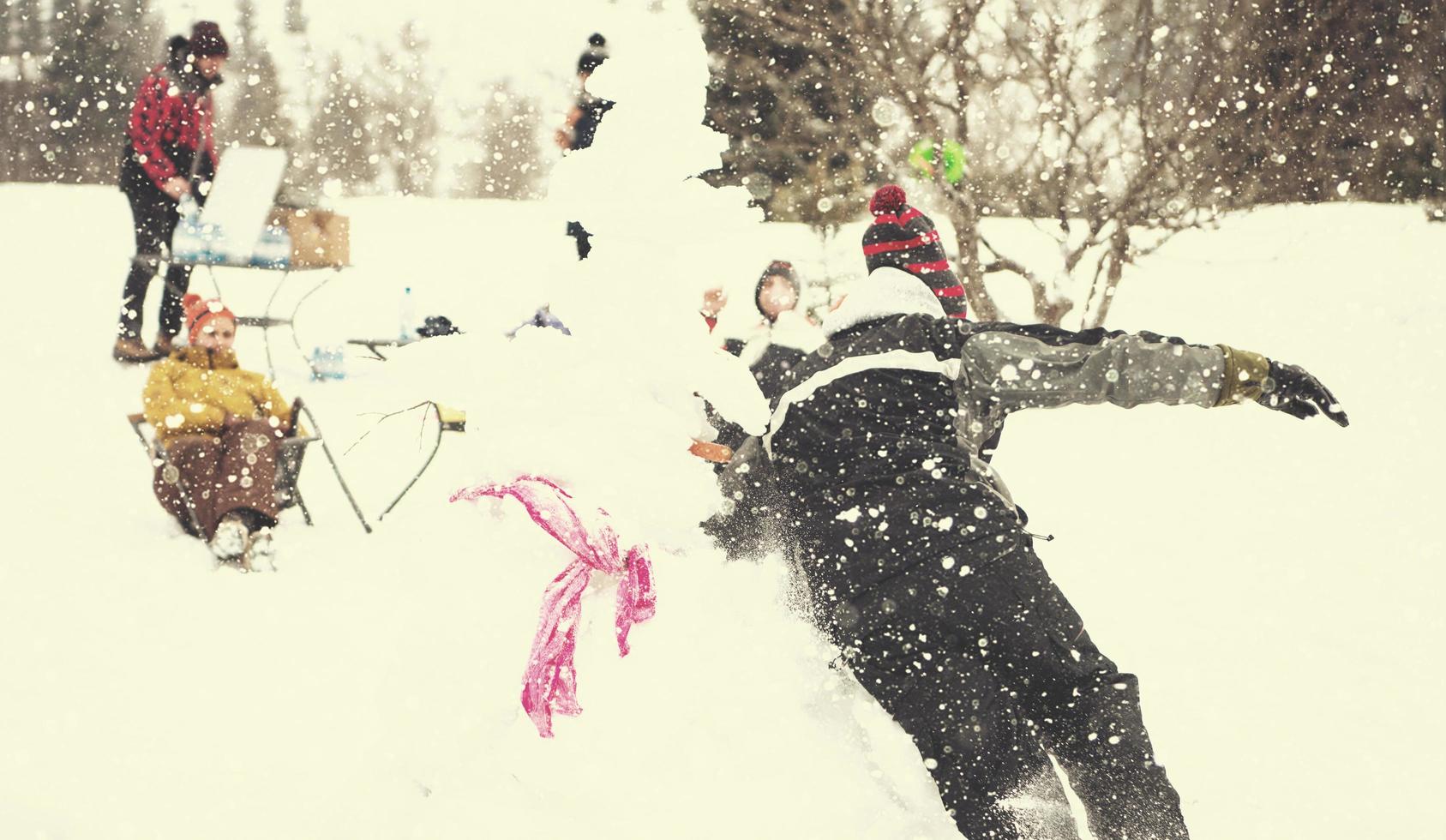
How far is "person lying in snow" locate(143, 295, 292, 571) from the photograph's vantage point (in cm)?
456

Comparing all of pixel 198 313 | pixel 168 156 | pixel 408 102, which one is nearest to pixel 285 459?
pixel 198 313

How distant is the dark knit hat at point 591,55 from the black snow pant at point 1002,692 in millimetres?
2110

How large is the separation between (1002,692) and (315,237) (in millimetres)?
6401

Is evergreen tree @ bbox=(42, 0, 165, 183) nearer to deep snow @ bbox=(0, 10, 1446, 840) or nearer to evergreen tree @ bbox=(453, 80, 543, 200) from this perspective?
evergreen tree @ bbox=(453, 80, 543, 200)

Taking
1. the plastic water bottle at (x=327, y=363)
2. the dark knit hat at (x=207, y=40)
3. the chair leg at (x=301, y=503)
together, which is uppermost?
the dark knit hat at (x=207, y=40)

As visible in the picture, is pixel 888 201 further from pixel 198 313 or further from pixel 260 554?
pixel 198 313

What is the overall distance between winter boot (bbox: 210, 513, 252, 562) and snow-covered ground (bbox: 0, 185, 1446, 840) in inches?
4.9

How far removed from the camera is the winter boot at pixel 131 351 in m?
7.60

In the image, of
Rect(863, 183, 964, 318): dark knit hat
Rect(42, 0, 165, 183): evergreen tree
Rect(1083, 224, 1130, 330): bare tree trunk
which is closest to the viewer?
Rect(863, 183, 964, 318): dark knit hat

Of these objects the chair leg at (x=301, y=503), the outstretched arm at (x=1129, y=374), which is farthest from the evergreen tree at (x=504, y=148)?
the outstretched arm at (x=1129, y=374)

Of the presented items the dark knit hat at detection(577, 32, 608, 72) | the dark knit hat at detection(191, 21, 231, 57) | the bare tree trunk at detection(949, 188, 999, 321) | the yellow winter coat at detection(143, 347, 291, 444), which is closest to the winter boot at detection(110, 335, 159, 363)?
the dark knit hat at detection(191, 21, 231, 57)

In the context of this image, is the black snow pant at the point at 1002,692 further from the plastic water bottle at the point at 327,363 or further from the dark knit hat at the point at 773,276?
the plastic water bottle at the point at 327,363

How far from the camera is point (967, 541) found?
2125 millimetres

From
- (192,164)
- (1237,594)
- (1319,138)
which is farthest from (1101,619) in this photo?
(1319,138)
